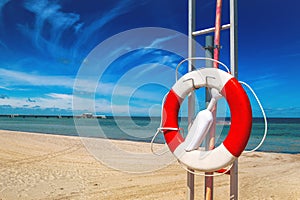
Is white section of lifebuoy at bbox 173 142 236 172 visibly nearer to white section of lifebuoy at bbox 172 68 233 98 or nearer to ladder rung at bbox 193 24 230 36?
white section of lifebuoy at bbox 172 68 233 98

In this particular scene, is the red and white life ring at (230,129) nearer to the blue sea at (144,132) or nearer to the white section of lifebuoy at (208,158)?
the white section of lifebuoy at (208,158)

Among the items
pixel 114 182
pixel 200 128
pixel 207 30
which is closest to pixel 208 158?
pixel 200 128

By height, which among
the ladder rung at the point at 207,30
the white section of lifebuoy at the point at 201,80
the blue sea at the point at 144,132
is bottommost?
the blue sea at the point at 144,132

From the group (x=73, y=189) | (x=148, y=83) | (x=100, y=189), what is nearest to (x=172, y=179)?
(x=100, y=189)

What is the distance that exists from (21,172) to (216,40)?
10.8 ft

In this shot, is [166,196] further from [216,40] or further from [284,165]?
[284,165]

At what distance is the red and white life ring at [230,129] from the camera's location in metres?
1.77

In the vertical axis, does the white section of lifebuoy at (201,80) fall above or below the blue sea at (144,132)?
above

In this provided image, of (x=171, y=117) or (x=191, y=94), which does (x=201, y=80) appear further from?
(x=171, y=117)

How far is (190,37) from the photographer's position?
2.26 metres

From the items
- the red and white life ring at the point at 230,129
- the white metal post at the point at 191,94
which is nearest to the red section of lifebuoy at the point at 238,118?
the red and white life ring at the point at 230,129

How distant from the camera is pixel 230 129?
1829mm

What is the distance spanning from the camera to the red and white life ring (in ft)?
5.80

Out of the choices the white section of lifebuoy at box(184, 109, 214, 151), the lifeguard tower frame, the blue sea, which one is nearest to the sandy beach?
the blue sea
